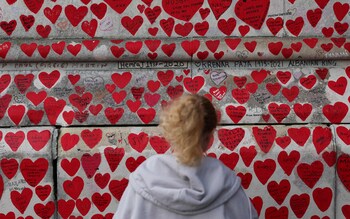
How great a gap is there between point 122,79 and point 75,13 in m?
0.61

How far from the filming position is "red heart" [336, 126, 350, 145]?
15.9 feet

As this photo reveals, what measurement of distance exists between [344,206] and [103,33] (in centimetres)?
213

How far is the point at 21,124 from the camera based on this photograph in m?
5.02

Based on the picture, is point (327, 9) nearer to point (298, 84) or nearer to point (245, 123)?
point (298, 84)

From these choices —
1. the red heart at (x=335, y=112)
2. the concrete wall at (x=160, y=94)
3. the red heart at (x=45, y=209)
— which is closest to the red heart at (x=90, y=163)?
the concrete wall at (x=160, y=94)

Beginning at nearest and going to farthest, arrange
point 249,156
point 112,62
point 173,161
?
point 173,161, point 249,156, point 112,62

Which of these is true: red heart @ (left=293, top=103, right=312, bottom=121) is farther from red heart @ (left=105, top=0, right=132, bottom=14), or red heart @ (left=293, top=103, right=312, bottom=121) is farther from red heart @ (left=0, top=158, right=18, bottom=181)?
red heart @ (left=0, top=158, right=18, bottom=181)

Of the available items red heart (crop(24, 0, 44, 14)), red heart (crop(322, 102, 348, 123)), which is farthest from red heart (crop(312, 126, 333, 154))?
red heart (crop(24, 0, 44, 14))

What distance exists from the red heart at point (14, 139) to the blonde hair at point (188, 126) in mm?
2144

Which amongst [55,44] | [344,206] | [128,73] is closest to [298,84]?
[344,206]

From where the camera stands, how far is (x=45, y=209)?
489 centimetres

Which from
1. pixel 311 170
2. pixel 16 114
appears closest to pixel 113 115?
pixel 16 114

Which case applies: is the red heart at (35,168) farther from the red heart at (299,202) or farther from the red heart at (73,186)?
the red heart at (299,202)

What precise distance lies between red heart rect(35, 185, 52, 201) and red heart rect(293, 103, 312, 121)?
183cm
